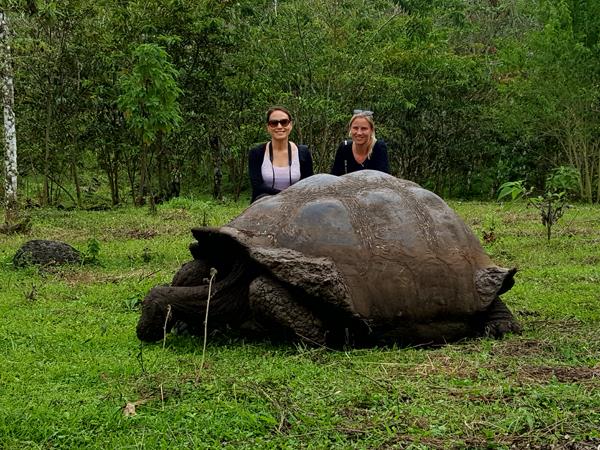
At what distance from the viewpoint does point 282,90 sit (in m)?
16.1

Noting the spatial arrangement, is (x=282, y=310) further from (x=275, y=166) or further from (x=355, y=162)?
(x=355, y=162)

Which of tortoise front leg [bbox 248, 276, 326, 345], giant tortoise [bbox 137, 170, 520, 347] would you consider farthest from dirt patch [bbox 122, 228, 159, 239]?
tortoise front leg [bbox 248, 276, 326, 345]

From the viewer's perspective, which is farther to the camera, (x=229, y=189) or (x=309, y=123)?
(x=229, y=189)

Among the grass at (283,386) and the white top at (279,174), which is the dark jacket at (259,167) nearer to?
the white top at (279,174)

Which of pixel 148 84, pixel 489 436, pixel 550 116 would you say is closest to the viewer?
pixel 489 436

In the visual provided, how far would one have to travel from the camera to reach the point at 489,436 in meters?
2.63

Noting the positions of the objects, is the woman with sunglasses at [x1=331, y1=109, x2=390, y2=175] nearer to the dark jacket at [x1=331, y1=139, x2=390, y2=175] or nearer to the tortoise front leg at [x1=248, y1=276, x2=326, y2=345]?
the dark jacket at [x1=331, y1=139, x2=390, y2=175]

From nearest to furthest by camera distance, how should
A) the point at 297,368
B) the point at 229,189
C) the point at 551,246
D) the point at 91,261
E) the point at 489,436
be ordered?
the point at 489,436 → the point at 297,368 → the point at 91,261 → the point at 551,246 → the point at 229,189

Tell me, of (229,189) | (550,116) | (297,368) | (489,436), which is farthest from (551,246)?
(229,189)

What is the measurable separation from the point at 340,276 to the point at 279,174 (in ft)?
5.47

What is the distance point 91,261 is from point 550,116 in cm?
1251

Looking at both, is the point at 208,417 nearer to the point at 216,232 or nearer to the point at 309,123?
the point at 216,232

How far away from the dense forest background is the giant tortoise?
7.65 metres

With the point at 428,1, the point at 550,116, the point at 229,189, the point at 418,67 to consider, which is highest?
the point at 428,1
